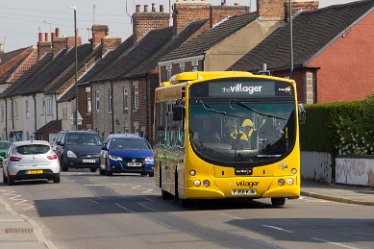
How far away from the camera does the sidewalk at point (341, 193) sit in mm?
27547

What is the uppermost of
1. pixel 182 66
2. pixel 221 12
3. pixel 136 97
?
pixel 221 12

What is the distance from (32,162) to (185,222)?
1808cm

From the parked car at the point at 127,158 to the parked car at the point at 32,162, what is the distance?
478 centimetres

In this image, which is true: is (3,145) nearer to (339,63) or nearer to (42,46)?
(339,63)

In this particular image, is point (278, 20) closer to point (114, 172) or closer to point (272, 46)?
point (272, 46)

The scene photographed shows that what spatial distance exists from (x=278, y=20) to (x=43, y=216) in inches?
1559

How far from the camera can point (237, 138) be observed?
960 inches

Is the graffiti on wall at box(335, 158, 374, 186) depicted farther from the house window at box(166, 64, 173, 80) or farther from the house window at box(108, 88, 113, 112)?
the house window at box(108, 88, 113, 112)

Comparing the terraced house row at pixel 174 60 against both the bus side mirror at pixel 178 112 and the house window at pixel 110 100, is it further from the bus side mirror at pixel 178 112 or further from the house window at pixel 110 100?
the bus side mirror at pixel 178 112

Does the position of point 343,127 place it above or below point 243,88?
below

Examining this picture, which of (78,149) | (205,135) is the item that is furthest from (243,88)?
(78,149)

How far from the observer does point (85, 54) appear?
3649 inches

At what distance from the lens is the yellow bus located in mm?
24234

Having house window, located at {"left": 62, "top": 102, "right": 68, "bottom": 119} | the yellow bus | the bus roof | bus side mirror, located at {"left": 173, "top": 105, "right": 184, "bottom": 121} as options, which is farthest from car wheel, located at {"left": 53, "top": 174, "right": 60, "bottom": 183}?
house window, located at {"left": 62, "top": 102, "right": 68, "bottom": 119}
